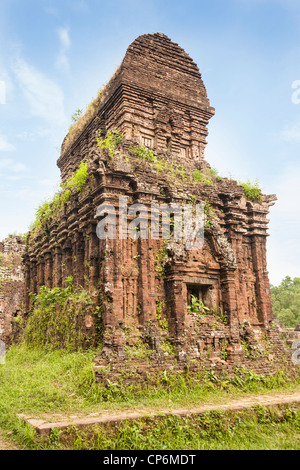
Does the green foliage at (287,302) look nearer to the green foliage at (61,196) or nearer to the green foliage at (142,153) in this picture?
the green foliage at (61,196)

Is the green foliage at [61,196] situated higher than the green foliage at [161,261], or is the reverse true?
the green foliage at [61,196]

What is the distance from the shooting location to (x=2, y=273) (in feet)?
63.0

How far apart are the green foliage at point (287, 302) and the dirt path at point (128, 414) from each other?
2579cm

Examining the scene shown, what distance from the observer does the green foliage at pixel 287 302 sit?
105 feet

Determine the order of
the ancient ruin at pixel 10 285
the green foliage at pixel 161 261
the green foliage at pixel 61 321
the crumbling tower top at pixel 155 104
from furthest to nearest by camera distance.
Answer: the ancient ruin at pixel 10 285 → the crumbling tower top at pixel 155 104 → the green foliage at pixel 161 261 → the green foliage at pixel 61 321

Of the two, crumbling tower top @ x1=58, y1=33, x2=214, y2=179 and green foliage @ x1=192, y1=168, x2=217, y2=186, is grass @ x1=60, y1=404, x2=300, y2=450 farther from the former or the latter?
crumbling tower top @ x1=58, y1=33, x2=214, y2=179

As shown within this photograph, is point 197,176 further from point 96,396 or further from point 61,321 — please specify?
point 96,396

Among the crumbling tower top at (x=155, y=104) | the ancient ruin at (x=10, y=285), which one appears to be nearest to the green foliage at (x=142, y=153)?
the crumbling tower top at (x=155, y=104)

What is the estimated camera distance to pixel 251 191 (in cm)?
1176

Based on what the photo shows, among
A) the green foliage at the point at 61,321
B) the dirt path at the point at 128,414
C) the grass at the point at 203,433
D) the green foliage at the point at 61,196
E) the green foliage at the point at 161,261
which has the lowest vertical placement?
the grass at the point at 203,433

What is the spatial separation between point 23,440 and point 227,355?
5303 mm

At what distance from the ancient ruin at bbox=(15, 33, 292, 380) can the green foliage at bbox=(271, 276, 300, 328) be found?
22.8m

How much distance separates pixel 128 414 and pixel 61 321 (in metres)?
3.85

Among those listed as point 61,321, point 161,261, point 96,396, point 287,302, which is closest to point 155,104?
point 161,261
